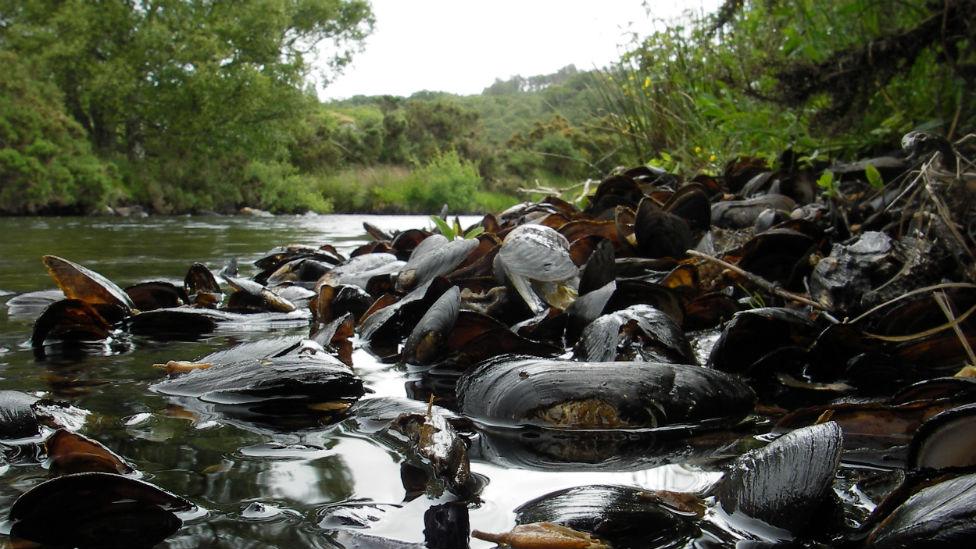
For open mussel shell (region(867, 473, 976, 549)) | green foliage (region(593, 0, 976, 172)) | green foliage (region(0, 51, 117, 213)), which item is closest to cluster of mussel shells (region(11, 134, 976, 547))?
open mussel shell (region(867, 473, 976, 549))

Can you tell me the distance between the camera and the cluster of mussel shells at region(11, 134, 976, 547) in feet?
2.98

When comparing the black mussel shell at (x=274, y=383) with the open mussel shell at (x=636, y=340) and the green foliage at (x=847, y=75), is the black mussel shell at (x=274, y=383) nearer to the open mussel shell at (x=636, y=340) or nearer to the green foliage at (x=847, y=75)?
the open mussel shell at (x=636, y=340)

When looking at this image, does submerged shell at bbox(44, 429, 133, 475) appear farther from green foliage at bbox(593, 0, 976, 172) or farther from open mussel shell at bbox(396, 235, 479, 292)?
green foliage at bbox(593, 0, 976, 172)

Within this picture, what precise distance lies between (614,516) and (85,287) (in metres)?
2.22

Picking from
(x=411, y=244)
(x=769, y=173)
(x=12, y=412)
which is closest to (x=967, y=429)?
(x=12, y=412)

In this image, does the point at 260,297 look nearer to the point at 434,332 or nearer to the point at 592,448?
the point at 434,332

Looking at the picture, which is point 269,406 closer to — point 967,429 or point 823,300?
point 967,429

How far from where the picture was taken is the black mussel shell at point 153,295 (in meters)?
2.67

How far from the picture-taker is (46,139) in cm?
1889

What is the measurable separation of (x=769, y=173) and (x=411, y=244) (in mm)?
1950

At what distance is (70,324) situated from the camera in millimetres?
2148

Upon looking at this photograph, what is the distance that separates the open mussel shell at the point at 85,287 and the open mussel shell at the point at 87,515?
5.49 feet

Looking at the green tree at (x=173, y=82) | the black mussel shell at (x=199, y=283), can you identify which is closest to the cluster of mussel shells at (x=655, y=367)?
the black mussel shell at (x=199, y=283)

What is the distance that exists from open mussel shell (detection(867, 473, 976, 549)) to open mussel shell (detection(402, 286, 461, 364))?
123cm
